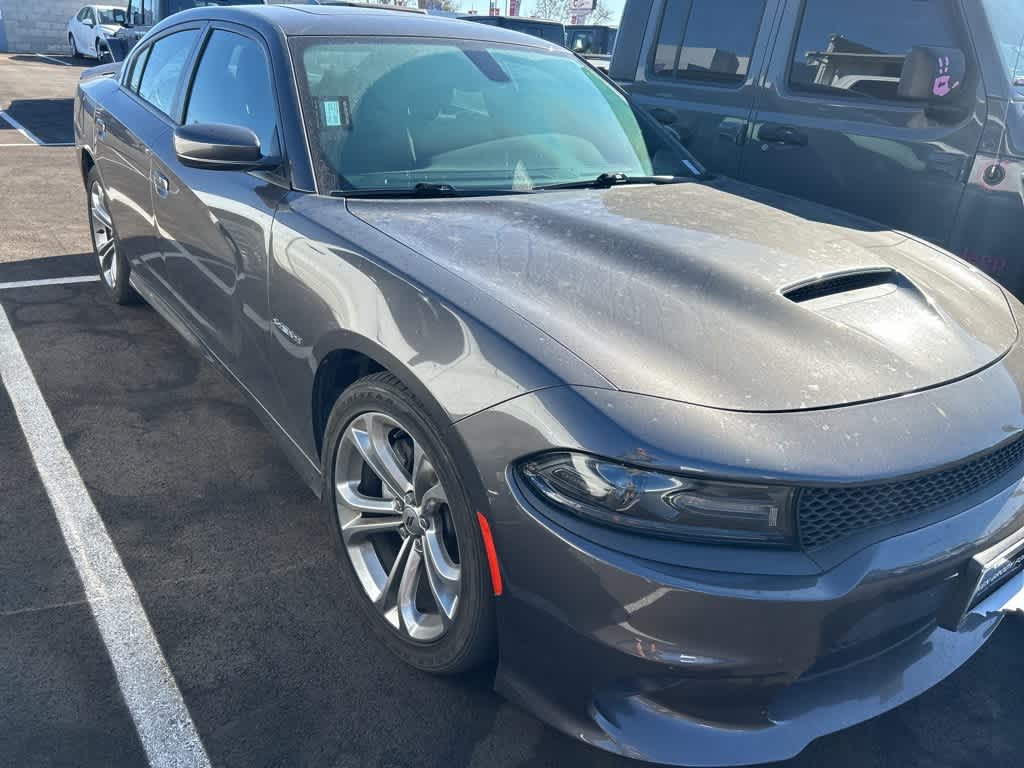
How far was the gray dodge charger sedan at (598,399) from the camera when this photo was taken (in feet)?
5.55

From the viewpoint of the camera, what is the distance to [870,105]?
399cm

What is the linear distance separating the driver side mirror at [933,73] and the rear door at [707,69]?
0.89 meters

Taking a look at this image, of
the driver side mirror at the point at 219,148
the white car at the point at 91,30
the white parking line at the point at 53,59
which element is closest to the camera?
the driver side mirror at the point at 219,148

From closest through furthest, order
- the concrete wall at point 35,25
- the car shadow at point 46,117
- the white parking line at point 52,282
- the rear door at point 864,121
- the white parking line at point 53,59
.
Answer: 1. the rear door at point 864,121
2. the white parking line at point 52,282
3. the car shadow at point 46,117
4. the white parking line at point 53,59
5. the concrete wall at point 35,25

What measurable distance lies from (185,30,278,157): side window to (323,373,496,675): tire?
107 cm

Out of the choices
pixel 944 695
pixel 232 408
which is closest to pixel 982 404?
pixel 944 695

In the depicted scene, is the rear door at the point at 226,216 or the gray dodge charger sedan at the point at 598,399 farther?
the rear door at the point at 226,216

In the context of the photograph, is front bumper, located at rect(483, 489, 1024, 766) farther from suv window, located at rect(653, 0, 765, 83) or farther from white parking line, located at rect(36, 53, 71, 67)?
white parking line, located at rect(36, 53, 71, 67)

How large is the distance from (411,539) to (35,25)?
29.8 meters

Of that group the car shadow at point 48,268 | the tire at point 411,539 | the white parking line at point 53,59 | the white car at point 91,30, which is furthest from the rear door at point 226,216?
the white parking line at point 53,59

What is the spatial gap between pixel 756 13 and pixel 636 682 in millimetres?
3853

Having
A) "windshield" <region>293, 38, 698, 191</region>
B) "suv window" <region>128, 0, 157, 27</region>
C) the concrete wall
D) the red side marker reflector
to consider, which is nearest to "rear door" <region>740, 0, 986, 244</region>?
"windshield" <region>293, 38, 698, 191</region>

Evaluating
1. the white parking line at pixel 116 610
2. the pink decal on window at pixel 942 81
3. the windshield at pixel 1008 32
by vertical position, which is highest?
the windshield at pixel 1008 32

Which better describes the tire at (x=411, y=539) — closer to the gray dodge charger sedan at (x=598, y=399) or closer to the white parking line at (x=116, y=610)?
the gray dodge charger sedan at (x=598, y=399)
